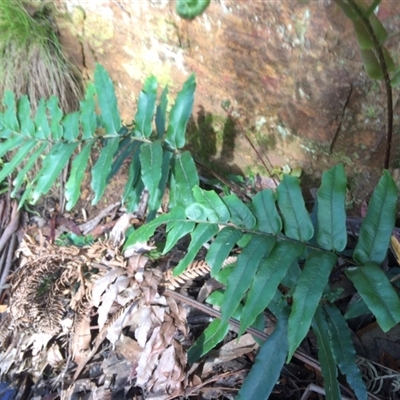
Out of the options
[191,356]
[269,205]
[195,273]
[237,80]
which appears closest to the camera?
[269,205]

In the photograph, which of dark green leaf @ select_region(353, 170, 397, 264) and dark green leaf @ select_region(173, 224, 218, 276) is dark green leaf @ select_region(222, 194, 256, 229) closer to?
dark green leaf @ select_region(173, 224, 218, 276)

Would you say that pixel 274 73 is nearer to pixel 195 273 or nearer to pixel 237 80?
pixel 237 80

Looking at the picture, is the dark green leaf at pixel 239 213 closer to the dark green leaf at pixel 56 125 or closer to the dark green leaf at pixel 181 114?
the dark green leaf at pixel 181 114

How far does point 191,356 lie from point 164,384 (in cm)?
15

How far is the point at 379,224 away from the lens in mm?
1377

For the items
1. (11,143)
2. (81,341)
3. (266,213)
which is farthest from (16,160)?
(266,213)

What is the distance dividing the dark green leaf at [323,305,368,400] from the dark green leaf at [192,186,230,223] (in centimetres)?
45

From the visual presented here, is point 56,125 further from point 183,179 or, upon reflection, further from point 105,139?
point 183,179

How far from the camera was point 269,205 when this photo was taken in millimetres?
1453

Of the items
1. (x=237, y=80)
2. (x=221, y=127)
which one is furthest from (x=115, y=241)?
(x=237, y=80)

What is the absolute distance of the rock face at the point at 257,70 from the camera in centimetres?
161

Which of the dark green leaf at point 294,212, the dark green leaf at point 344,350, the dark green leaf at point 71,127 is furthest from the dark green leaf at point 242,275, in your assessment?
the dark green leaf at point 71,127

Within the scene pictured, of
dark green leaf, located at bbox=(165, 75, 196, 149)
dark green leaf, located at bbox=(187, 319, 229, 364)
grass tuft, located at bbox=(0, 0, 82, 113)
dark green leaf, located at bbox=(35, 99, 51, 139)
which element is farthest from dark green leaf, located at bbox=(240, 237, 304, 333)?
grass tuft, located at bbox=(0, 0, 82, 113)

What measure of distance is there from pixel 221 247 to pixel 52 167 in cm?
80
